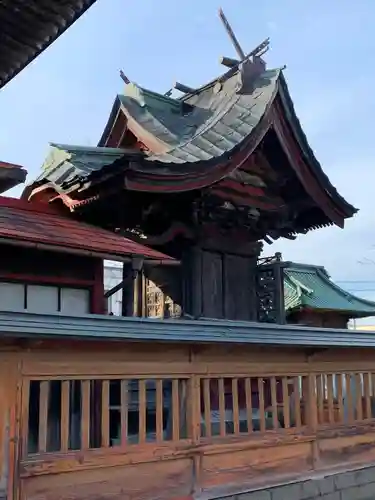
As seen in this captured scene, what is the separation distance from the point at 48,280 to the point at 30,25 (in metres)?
3.72

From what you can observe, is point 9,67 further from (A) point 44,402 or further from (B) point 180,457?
(B) point 180,457

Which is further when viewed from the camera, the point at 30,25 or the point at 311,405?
the point at 311,405

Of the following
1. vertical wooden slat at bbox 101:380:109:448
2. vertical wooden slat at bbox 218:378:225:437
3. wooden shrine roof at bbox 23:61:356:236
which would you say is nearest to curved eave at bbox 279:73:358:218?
wooden shrine roof at bbox 23:61:356:236

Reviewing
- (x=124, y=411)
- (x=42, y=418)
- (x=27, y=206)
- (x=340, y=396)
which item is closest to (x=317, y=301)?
(x=340, y=396)

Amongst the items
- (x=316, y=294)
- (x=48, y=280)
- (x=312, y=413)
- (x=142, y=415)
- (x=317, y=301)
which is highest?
(x=316, y=294)

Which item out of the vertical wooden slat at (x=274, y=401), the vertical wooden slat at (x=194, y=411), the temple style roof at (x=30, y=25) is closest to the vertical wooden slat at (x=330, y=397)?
the vertical wooden slat at (x=274, y=401)

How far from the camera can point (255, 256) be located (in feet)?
38.0

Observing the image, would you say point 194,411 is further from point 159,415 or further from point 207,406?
point 159,415

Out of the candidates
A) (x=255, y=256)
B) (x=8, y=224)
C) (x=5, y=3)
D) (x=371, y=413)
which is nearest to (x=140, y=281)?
(x=255, y=256)

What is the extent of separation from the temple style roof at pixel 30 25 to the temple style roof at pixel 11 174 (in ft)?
3.54

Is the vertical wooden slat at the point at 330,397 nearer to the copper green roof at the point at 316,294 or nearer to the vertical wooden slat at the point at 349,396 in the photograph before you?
the vertical wooden slat at the point at 349,396

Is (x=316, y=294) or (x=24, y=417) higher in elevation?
(x=316, y=294)

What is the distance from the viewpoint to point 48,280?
26.6ft

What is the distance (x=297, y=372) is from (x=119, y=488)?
3053 mm
